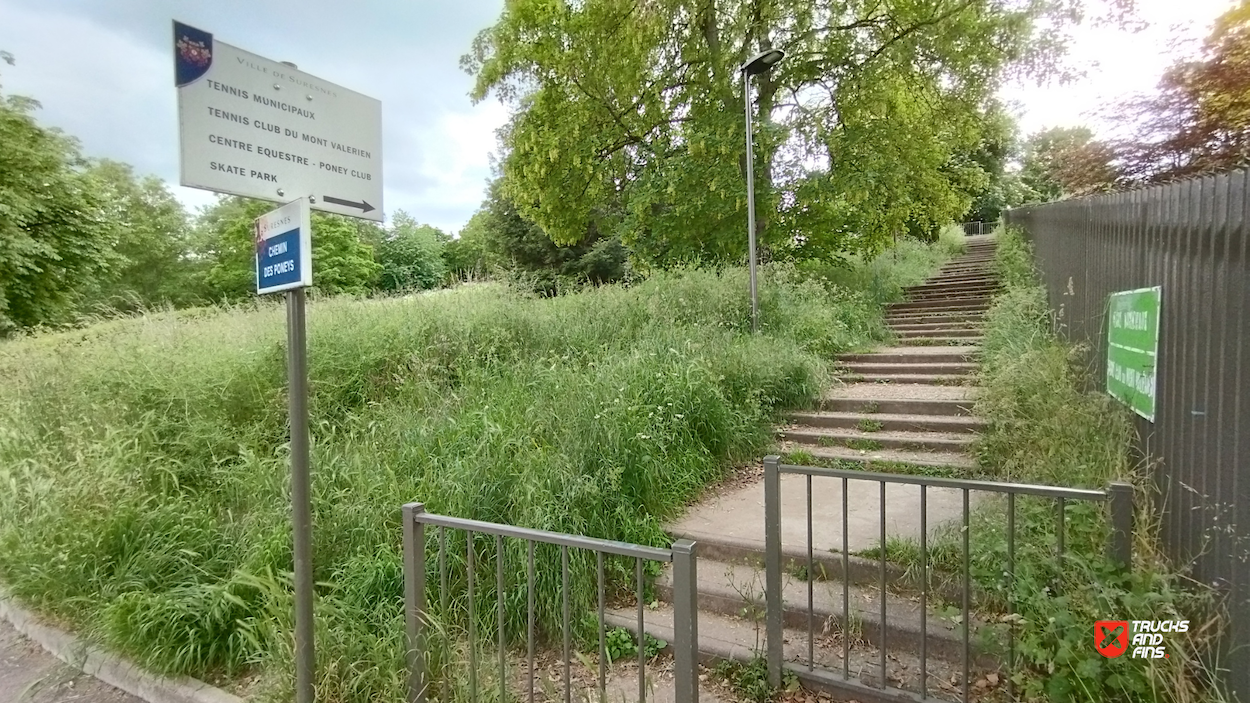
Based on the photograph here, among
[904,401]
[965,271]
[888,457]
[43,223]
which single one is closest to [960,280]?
[965,271]

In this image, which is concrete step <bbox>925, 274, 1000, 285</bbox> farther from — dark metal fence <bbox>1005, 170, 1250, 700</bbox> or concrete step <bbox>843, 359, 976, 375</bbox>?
dark metal fence <bbox>1005, 170, 1250, 700</bbox>

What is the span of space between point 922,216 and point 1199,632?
1356cm

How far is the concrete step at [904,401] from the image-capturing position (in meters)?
5.96

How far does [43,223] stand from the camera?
18.1m

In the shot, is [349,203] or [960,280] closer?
[349,203]

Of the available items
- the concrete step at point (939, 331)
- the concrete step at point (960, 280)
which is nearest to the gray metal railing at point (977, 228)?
the concrete step at point (960, 280)

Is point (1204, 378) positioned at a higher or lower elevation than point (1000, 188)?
lower

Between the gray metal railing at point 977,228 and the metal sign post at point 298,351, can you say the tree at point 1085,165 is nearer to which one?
the metal sign post at point 298,351

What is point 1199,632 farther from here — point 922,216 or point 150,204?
point 150,204

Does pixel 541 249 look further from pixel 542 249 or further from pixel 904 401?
pixel 904 401

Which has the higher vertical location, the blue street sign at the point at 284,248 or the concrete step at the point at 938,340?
the blue street sign at the point at 284,248

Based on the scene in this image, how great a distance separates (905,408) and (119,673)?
6.47 meters

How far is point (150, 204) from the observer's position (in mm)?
34406

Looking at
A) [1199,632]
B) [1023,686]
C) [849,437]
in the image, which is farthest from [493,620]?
[849,437]
